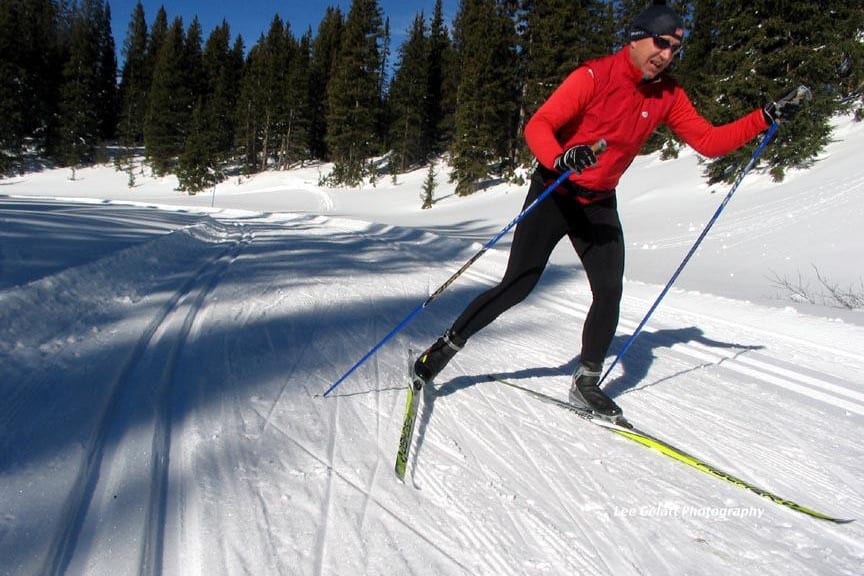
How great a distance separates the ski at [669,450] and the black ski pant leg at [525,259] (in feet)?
1.97

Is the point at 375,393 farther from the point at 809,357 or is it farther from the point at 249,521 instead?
the point at 809,357

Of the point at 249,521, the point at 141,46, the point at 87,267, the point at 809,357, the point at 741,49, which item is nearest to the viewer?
the point at 249,521

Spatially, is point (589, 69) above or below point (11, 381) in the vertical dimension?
above

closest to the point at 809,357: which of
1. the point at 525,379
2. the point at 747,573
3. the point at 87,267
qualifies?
the point at 525,379

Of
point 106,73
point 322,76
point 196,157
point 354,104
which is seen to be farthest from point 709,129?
point 106,73

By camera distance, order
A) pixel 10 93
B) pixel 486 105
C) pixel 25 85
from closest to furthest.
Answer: pixel 486 105 → pixel 10 93 → pixel 25 85

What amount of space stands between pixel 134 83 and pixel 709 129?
208 ft

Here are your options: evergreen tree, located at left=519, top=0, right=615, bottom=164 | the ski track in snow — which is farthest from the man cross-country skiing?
evergreen tree, located at left=519, top=0, right=615, bottom=164

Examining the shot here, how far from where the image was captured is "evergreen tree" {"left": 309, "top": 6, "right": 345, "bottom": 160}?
47.7 metres

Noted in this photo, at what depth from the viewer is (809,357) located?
4070mm

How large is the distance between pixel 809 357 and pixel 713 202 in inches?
490

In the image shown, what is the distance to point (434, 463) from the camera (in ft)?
6.93

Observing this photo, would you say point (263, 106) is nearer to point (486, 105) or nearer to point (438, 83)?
point (438, 83)

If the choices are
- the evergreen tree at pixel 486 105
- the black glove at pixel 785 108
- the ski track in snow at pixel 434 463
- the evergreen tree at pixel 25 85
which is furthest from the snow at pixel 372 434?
the evergreen tree at pixel 25 85
